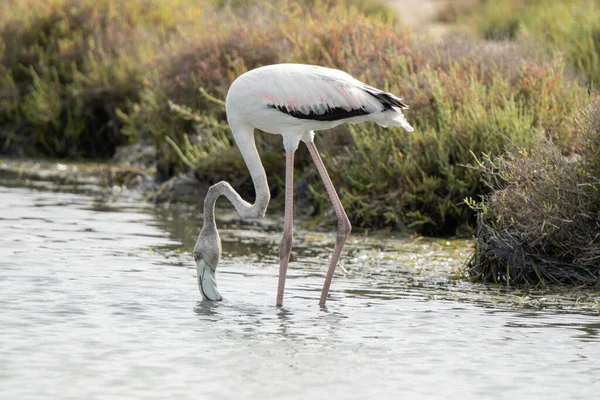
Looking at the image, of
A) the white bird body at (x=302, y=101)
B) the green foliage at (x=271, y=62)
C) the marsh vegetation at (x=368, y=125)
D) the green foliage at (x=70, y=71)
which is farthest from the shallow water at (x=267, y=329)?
the green foliage at (x=70, y=71)

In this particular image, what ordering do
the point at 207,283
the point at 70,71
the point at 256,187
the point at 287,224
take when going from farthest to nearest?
the point at 70,71 < the point at 287,224 < the point at 256,187 < the point at 207,283

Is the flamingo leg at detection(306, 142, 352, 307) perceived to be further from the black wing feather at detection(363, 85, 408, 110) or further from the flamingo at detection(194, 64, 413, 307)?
the black wing feather at detection(363, 85, 408, 110)

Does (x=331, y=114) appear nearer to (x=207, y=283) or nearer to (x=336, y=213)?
(x=336, y=213)

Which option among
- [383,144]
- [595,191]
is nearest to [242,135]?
[595,191]

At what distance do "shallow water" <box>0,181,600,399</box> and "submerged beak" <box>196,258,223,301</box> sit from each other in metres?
0.07

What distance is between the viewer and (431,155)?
9969mm

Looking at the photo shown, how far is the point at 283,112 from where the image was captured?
280 inches

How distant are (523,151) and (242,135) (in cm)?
216

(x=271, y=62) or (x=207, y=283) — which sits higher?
(x=271, y=62)

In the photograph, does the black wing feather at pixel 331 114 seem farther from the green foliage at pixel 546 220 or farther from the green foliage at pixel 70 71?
the green foliage at pixel 70 71

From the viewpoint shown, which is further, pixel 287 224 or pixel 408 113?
pixel 408 113

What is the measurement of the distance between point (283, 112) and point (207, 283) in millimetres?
1213

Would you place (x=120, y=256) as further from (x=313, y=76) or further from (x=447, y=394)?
(x=447, y=394)

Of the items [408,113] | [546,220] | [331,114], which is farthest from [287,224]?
[408,113]
